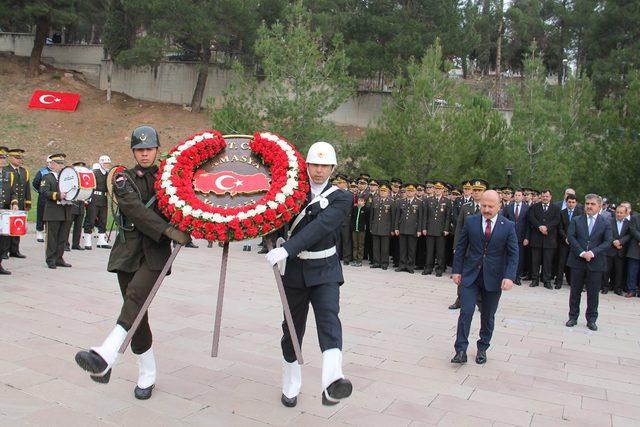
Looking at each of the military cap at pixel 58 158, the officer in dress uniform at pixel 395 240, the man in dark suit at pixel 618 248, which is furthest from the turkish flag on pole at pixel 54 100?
the man in dark suit at pixel 618 248

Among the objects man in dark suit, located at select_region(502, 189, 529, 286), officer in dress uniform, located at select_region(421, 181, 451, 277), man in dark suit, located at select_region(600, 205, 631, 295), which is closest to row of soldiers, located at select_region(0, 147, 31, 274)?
officer in dress uniform, located at select_region(421, 181, 451, 277)

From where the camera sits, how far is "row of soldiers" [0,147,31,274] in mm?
9594

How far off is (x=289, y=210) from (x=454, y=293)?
22.1 feet

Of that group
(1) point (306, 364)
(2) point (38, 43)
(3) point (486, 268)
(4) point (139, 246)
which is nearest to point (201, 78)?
(2) point (38, 43)

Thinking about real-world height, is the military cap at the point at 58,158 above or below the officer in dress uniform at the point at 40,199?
above

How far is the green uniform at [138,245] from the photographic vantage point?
4168mm

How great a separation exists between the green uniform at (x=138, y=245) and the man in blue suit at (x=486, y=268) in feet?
10.5

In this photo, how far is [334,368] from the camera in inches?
148

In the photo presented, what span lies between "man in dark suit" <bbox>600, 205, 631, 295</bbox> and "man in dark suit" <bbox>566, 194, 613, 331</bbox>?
3.40 meters

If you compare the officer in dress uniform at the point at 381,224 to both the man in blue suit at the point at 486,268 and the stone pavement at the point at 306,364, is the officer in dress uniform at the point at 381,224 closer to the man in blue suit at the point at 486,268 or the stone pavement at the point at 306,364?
the stone pavement at the point at 306,364

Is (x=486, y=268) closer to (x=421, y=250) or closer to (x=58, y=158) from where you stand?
(x=421, y=250)

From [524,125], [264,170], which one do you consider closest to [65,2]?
[524,125]

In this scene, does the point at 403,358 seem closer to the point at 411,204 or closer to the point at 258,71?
the point at 411,204

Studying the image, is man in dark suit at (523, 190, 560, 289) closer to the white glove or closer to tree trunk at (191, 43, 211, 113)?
the white glove
